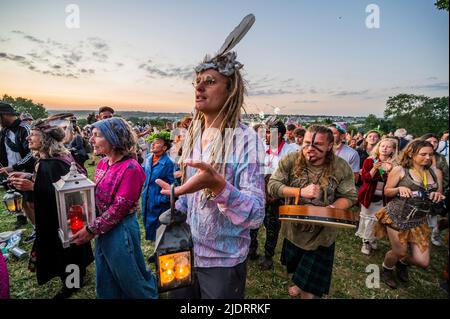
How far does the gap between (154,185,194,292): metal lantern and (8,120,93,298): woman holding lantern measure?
99.0 inches

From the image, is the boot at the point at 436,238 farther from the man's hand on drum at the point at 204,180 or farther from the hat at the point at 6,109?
the hat at the point at 6,109

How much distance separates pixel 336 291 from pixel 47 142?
483 cm

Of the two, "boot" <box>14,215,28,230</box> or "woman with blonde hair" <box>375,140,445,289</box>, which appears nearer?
"woman with blonde hair" <box>375,140,445,289</box>

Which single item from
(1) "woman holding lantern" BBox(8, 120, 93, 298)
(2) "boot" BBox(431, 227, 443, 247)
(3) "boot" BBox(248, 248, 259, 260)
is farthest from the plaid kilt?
(2) "boot" BBox(431, 227, 443, 247)

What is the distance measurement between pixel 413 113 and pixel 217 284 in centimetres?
5655

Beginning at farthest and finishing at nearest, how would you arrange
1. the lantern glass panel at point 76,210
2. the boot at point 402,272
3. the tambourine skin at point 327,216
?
the boot at point 402,272, the lantern glass panel at point 76,210, the tambourine skin at point 327,216

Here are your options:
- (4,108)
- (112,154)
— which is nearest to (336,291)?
(112,154)

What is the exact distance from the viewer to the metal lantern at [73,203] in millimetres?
2234

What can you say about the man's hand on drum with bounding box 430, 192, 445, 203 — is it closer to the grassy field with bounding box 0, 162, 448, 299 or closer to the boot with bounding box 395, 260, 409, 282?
the grassy field with bounding box 0, 162, 448, 299

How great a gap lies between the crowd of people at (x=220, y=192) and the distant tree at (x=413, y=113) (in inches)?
1598

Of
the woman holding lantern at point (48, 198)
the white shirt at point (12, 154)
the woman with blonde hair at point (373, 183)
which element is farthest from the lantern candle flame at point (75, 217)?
the woman with blonde hair at point (373, 183)

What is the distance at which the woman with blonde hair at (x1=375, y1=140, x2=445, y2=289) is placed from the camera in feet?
10.6

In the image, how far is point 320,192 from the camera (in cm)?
245
